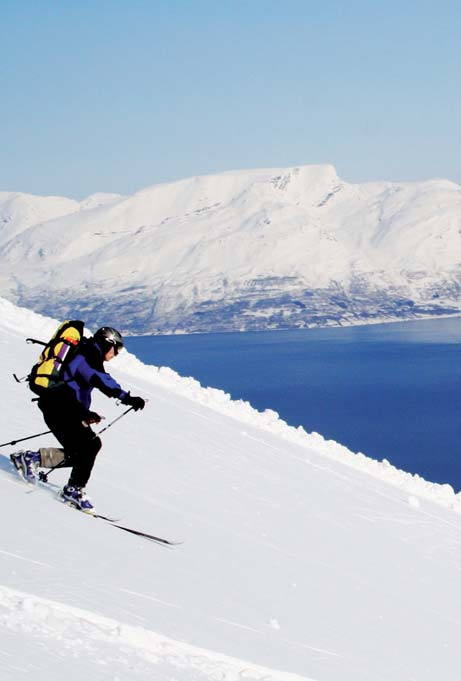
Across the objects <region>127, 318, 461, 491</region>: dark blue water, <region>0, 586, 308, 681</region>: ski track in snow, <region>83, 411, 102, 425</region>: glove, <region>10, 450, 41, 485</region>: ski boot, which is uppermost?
<region>127, 318, 461, 491</region>: dark blue water

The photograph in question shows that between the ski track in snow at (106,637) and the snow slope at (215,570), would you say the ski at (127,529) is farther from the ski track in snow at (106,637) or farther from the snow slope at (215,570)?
the ski track in snow at (106,637)

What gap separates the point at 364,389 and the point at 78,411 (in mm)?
99515

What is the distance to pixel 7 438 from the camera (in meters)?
9.48

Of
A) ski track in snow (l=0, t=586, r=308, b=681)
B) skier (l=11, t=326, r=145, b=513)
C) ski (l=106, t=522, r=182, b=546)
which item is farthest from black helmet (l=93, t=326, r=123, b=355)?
ski track in snow (l=0, t=586, r=308, b=681)

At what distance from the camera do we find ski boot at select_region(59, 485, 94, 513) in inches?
291

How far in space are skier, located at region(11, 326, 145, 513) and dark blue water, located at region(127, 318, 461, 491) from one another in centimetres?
5305

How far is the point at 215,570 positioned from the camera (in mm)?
7453

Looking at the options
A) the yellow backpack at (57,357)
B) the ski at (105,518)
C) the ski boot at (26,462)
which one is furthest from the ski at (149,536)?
the yellow backpack at (57,357)

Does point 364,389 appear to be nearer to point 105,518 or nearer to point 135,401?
point 105,518

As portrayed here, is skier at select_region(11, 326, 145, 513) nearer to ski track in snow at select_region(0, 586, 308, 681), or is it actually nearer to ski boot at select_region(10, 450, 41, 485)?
ski boot at select_region(10, 450, 41, 485)

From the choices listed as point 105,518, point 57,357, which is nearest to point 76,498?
point 105,518

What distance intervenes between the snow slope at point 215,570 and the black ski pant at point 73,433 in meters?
0.36

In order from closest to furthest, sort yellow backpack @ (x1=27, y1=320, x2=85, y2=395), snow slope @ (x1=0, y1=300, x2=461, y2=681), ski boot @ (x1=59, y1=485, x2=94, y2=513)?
snow slope @ (x1=0, y1=300, x2=461, y2=681) < yellow backpack @ (x1=27, y1=320, x2=85, y2=395) < ski boot @ (x1=59, y1=485, x2=94, y2=513)

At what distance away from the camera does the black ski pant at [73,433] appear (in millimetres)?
7199
